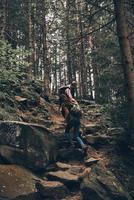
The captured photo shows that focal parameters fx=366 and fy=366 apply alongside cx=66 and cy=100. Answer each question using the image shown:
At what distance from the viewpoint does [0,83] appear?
43.0 feet

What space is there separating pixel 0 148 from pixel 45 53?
1237cm

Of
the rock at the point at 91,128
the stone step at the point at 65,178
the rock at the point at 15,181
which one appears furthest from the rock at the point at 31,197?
the rock at the point at 91,128

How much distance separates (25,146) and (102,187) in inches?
103

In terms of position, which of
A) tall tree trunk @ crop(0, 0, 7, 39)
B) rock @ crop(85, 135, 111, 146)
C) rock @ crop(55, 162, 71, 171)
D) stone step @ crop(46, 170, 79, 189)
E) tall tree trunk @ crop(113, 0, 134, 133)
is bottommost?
stone step @ crop(46, 170, 79, 189)

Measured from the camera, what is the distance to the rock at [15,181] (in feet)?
30.9

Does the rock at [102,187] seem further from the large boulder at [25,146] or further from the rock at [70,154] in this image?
the large boulder at [25,146]

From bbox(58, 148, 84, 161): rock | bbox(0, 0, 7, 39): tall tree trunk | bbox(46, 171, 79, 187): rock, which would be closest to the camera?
bbox(46, 171, 79, 187): rock

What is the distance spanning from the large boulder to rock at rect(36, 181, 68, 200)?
108 cm

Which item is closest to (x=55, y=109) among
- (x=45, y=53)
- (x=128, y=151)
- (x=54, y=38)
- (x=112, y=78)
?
(x=45, y=53)

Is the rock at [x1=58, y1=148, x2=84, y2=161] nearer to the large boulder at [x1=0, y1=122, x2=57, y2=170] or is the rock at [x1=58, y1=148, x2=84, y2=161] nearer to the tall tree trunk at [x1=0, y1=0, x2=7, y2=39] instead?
the large boulder at [x1=0, y1=122, x2=57, y2=170]

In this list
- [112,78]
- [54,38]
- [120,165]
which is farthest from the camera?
[54,38]

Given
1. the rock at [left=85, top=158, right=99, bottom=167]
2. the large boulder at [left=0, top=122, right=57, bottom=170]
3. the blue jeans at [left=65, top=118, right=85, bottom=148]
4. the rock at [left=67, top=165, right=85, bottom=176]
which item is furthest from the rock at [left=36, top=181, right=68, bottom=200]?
the blue jeans at [left=65, top=118, right=85, bottom=148]

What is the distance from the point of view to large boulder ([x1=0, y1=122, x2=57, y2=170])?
427 inches

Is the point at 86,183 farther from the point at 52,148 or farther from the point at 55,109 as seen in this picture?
the point at 55,109
